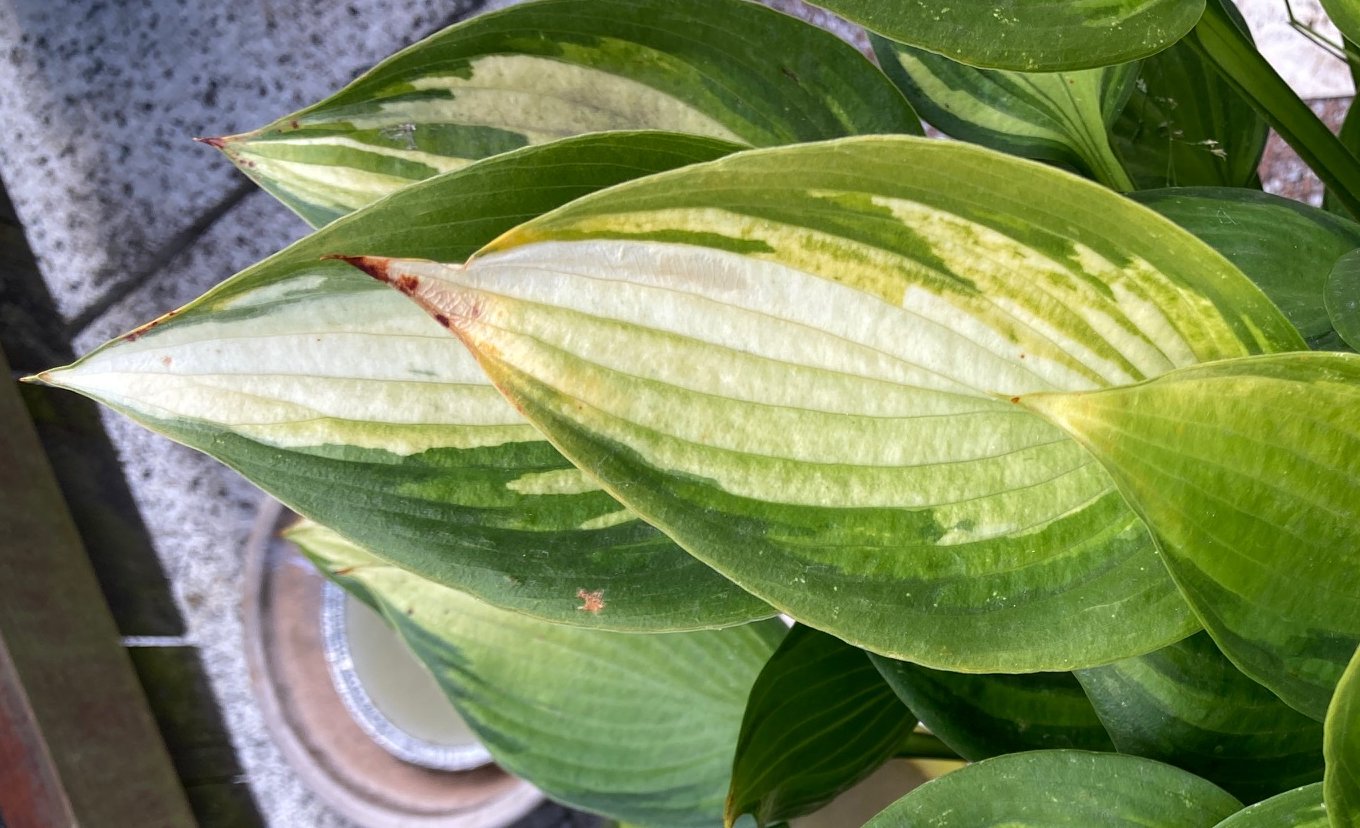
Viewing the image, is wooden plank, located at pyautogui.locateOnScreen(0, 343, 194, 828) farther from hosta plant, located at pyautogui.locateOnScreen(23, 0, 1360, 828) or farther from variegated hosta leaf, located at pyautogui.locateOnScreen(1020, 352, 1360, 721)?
variegated hosta leaf, located at pyautogui.locateOnScreen(1020, 352, 1360, 721)

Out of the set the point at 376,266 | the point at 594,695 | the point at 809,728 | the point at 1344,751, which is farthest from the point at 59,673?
the point at 1344,751

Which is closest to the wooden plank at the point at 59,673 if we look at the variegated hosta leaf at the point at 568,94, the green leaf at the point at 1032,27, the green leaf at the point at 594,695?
the green leaf at the point at 594,695

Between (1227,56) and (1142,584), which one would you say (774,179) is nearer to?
(1142,584)

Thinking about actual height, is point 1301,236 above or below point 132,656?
above

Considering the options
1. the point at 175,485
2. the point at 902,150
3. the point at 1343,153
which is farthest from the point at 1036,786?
the point at 175,485

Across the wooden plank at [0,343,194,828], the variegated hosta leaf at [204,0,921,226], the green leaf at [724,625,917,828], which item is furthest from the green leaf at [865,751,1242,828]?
the wooden plank at [0,343,194,828]

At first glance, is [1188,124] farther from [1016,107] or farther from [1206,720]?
[1206,720]
